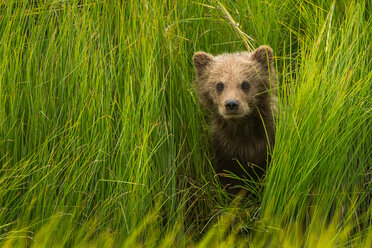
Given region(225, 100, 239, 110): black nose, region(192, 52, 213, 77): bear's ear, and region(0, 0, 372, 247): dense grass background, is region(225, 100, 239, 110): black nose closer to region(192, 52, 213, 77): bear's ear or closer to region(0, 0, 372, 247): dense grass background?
region(0, 0, 372, 247): dense grass background

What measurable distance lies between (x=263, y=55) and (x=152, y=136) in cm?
127

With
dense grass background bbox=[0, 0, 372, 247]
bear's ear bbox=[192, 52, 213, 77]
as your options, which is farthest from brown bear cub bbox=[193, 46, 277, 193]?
dense grass background bbox=[0, 0, 372, 247]

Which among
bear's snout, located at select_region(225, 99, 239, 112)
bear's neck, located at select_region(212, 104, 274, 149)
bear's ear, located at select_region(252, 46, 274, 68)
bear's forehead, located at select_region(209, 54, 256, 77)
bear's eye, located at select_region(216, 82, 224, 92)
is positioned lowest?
bear's neck, located at select_region(212, 104, 274, 149)

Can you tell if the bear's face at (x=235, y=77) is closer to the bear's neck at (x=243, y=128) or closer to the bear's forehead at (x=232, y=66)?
the bear's forehead at (x=232, y=66)

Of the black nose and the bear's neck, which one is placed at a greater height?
the black nose

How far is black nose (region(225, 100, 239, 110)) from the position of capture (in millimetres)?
5188

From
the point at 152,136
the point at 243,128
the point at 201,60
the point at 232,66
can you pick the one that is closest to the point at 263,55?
the point at 232,66

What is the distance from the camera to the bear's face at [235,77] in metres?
5.36

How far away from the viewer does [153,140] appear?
16.1 ft

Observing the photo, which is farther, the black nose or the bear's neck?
the bear's neck

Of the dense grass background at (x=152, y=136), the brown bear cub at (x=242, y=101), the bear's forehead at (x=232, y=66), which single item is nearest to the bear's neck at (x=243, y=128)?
the brown bear cub at (x=242, y=101)

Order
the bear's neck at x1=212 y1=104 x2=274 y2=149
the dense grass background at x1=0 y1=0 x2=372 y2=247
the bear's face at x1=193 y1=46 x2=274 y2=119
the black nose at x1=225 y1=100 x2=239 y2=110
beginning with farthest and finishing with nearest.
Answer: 1. the bear's neck at x1=212 y1=104 x2=274 y2=149
2. the bear's face at x1=193 y1=46 x2=274 y2=119
3. the black nose at x1=225 y1=100 x2=239 y2=110
4. the dense grass background at x1=0 y1=0 x2=372 y2=247

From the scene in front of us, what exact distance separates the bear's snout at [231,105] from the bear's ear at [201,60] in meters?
0.54

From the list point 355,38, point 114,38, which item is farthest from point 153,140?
point 355,38
